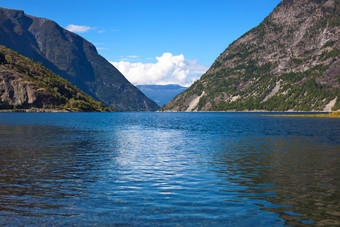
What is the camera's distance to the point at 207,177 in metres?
30.1

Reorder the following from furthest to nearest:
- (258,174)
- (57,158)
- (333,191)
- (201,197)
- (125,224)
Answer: (57,158) → (258,174) → (333,191) → (201,197) → (125,224)

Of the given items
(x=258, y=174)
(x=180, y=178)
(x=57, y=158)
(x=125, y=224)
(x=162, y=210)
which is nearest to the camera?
(x=125, y=224)

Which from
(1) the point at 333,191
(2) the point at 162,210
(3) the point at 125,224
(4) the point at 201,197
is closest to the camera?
(3) the point at 125,224

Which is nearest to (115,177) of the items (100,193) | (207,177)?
(100,193)

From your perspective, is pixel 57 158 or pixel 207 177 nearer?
pixel 207 177

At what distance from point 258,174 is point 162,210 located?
14599 mm

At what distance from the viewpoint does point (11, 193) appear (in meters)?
23.7

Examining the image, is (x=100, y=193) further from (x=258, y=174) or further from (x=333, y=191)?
(x=333, y=191)

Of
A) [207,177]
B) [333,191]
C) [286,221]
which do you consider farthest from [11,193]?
[333,191]

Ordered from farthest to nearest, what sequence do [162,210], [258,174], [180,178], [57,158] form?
[57,158] → [258,174] → [180,178] → [162,210]

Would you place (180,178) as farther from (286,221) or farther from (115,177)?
(286,221)

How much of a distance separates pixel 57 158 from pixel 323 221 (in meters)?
32.6

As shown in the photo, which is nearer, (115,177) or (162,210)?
(162,210)

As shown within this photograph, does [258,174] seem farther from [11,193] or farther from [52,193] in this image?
[11,193]
